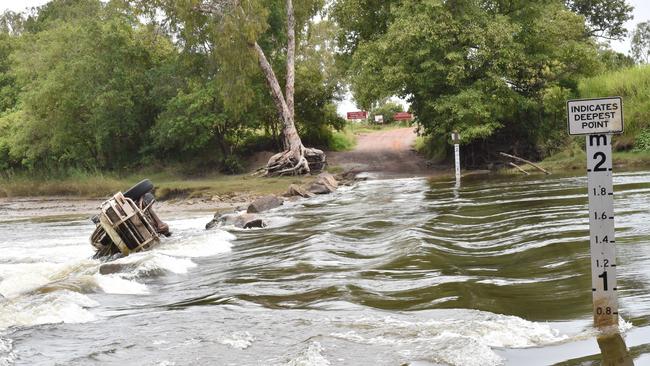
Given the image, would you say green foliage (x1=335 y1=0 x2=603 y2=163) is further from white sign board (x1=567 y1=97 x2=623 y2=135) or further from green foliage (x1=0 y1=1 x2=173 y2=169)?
white sign board (x1=567 y1=97 x2=623 y2=135)

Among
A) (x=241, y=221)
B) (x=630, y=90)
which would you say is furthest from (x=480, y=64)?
(x=241, y=221)

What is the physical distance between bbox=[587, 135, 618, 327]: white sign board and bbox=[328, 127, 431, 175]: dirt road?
27.9 meters

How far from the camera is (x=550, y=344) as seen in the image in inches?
240

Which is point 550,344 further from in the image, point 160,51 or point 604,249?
point 160,51

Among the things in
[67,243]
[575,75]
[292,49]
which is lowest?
[67,243]

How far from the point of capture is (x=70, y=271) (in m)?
13.2

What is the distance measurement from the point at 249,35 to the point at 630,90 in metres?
17.5

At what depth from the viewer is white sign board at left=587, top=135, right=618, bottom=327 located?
20.6ft

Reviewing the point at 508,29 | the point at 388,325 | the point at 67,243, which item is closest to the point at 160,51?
the point at 508,29

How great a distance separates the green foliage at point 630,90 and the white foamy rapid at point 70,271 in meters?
19.1

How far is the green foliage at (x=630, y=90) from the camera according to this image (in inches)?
1177

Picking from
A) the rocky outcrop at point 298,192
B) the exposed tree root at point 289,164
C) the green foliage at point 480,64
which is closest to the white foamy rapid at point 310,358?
the rocky outcrop at point 298,192

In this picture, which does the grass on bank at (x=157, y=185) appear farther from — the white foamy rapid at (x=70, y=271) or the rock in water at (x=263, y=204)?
the white foamy rapid at (x=70, y=271)

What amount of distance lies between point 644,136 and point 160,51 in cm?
2762
